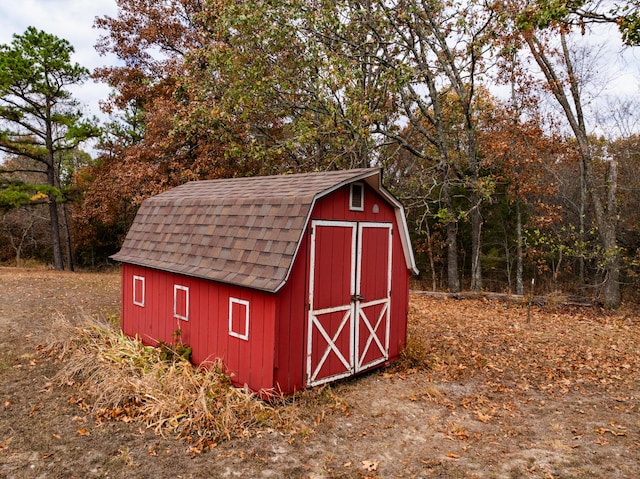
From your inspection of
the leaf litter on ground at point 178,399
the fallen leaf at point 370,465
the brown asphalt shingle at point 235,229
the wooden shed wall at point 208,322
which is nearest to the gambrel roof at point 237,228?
the brown asphalt shingle at point 235,229

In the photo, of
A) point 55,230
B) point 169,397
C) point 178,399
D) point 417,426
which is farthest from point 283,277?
point 55,230

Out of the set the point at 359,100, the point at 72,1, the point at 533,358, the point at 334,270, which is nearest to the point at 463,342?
the point at 533,358

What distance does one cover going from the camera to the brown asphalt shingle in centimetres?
570

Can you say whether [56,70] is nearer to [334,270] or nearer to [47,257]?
[47,257]

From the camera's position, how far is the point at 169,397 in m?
5.49

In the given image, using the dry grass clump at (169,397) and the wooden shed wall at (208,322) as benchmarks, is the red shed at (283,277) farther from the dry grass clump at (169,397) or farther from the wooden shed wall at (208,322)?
the dry grass clump at (169,397)

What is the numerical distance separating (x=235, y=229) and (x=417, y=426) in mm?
3802

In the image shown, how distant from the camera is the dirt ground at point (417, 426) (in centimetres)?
439

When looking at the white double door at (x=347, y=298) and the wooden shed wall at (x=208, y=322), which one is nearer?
the wooden shed wall at (x=208, y=322)

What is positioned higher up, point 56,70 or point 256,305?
point 56,70

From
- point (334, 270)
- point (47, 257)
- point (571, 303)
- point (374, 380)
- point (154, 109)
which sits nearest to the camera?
point (334, 270)

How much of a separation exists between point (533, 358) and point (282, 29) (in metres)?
11.1

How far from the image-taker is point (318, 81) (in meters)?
13.0

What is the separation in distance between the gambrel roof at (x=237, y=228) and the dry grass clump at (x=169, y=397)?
4.81 ft
